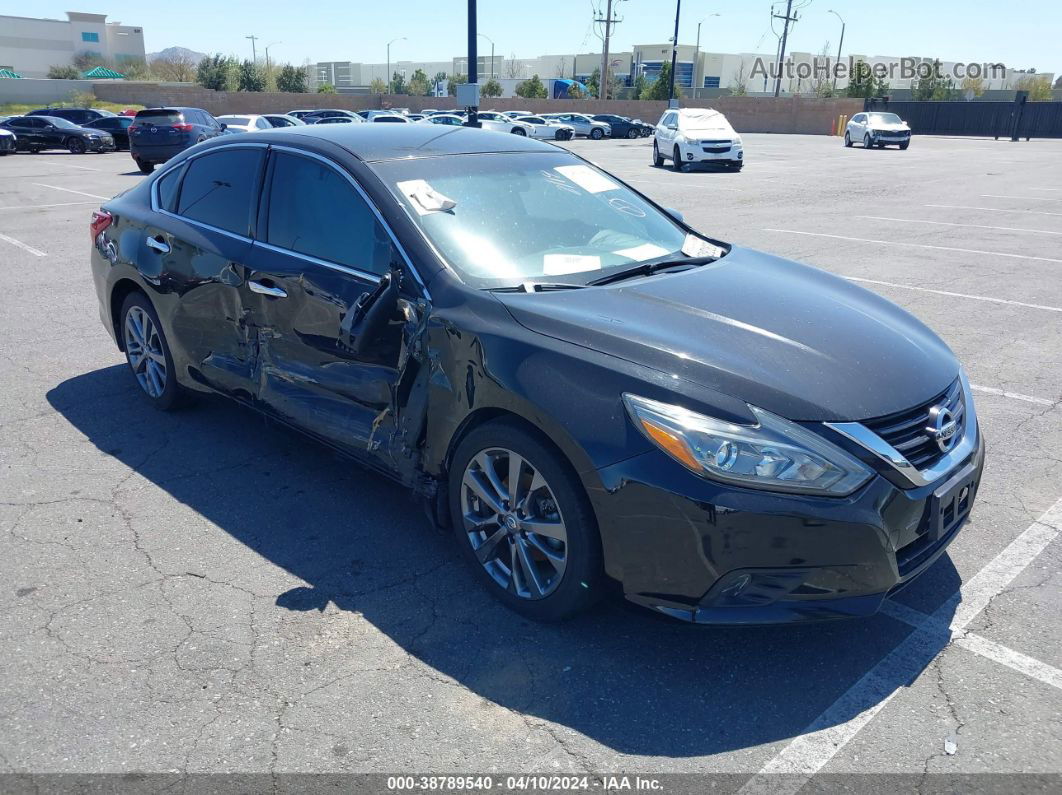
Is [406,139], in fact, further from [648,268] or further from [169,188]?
[169,188]

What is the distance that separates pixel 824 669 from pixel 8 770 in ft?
8.60

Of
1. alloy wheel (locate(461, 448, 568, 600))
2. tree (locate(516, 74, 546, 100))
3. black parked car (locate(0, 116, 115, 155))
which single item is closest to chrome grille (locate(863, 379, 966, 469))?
alloy wheel (locate(461, 448, 568, 600))

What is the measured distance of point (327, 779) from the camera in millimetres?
2596

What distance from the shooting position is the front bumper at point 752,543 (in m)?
2.75

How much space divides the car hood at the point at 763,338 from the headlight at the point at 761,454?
93 millimetres

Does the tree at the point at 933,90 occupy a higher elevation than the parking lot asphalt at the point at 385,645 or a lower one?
higher

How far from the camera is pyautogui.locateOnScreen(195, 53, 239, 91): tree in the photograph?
67.5 meters

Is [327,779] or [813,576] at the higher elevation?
[813,576]

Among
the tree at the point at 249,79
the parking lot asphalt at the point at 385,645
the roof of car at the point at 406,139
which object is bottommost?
the parking lot asphalt at the point at 385,645

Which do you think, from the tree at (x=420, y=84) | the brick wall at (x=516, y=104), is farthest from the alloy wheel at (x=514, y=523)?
the tree at (x=420, y=84)

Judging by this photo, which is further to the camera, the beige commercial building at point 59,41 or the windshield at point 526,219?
the beige commercial building at point 59,41

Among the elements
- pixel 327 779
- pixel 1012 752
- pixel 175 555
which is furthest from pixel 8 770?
pixel 1012 752

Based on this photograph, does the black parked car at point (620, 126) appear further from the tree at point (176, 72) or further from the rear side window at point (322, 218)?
the tree at point (176, 72)

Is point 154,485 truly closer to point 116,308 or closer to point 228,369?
point 228,369
